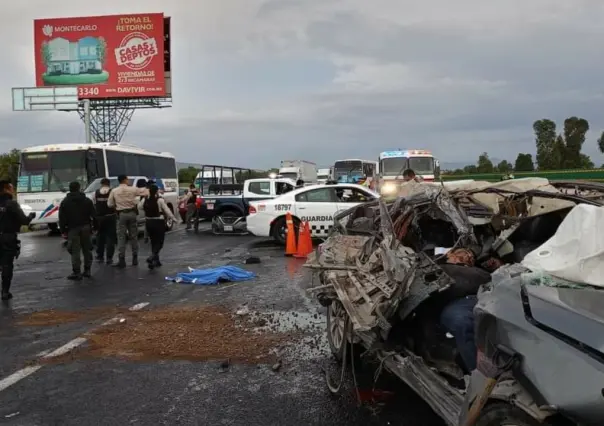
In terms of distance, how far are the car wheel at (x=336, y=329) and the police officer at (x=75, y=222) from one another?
21.0ft

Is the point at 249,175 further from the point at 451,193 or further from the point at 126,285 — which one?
the point at 451,193

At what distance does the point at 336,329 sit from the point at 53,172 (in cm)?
1635

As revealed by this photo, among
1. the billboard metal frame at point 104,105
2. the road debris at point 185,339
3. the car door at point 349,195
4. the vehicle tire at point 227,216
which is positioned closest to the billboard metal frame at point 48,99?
the billboard metal frame at point 104,105

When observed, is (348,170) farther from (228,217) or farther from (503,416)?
(503,416)

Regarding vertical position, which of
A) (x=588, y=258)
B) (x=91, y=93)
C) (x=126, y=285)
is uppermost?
(x=91, y=93)

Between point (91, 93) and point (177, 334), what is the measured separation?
35319mm

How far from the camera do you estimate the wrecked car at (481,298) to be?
7.20ft

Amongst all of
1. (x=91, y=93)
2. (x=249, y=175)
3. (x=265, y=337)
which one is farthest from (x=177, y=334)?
(x=91, y=93)

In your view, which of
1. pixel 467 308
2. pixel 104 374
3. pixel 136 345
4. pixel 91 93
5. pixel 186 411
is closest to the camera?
pixel 467 308

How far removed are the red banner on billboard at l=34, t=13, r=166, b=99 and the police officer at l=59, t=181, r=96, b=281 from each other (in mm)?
28831

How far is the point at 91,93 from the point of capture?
1487 inches

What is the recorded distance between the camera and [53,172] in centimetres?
1888

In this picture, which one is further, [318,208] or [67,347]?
[318,208]

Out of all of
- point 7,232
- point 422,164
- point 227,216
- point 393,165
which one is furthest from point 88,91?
point 7,232
